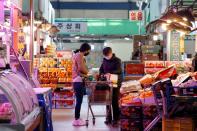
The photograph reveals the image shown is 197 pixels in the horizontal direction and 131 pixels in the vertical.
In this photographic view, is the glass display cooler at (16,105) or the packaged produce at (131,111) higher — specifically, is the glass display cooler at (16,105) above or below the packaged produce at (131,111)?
above

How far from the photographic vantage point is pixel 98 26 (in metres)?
25.2

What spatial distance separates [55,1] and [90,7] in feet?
7.61

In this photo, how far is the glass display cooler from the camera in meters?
4.47

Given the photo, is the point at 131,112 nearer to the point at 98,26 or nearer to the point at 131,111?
the point at 131,111

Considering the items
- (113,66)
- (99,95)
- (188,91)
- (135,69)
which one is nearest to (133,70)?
(135,69)

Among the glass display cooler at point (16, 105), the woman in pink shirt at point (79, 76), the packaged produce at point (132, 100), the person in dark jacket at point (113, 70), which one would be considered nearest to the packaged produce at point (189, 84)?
the packaged produce at point (132, 100)

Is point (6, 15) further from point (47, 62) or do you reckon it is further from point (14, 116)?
point (14, 116)

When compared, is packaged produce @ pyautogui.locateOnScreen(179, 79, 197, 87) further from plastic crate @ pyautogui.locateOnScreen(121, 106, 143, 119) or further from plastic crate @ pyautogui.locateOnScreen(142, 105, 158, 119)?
plastic crate @ pyautogui.locateOnScreen(121, 106, 143, 119)

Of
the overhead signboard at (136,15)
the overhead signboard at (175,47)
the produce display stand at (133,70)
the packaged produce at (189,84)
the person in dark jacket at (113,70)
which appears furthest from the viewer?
the overhead signboard at (136,15)

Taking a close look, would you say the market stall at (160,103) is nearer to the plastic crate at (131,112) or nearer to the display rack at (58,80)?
the plastic crate at (131,112)

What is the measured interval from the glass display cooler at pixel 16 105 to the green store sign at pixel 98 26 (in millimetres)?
19216

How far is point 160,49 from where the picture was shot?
55.8 feet

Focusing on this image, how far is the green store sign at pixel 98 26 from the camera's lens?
81.9ft

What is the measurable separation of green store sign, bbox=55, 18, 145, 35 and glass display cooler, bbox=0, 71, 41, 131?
19.2m
